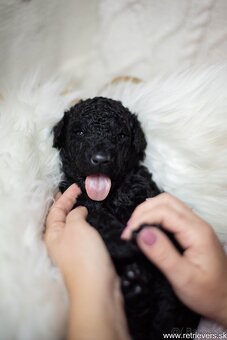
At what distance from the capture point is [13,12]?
1.20 meters

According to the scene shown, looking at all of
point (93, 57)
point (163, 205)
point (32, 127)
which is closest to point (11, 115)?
point (32, 127)

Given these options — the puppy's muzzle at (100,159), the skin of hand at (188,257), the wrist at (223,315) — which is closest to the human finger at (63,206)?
the puppy's muzzle at (100,159)

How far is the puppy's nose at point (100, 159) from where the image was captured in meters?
1.02

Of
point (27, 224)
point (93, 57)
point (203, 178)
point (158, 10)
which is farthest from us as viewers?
point (93, 57)

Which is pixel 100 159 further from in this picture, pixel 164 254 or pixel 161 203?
pixel 164 254

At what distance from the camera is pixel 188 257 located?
84cm

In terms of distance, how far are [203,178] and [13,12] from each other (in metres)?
0.83

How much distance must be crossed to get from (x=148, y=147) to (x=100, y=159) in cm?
29

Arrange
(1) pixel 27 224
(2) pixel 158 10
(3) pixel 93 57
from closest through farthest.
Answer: (1) pixel 27 224, (2) pixel 158 10, (3) pixel 93 57

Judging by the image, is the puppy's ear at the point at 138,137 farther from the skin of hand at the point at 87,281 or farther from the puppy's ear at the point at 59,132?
the skin of hand at the point at 87,281

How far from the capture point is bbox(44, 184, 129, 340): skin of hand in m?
0.74

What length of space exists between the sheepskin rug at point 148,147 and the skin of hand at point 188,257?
259 millimetres

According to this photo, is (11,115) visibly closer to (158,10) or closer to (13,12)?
(13,12)

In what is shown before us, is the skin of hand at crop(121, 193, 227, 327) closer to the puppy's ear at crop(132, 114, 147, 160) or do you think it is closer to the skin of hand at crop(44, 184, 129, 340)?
the skin of hand at crop(44, 184, 129, 340)
